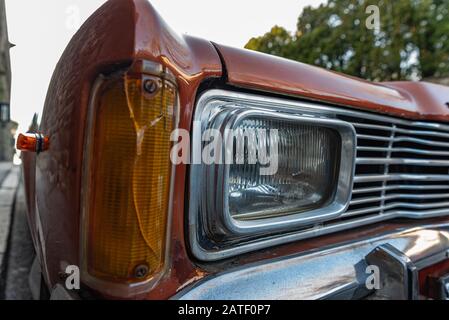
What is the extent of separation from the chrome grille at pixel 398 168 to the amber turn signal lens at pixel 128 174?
66 centimetres

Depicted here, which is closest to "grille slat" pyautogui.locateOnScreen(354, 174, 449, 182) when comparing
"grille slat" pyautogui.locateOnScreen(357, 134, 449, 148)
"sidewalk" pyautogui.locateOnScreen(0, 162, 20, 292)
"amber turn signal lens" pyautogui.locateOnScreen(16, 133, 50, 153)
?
"grille slat" pyautogui.locateOnScreen(357, 134, 449, 148)

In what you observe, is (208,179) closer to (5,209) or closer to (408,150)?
(408,150)

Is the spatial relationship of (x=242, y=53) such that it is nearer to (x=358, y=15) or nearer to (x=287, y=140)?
(x=287, y=140)

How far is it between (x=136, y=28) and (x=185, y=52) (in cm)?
13

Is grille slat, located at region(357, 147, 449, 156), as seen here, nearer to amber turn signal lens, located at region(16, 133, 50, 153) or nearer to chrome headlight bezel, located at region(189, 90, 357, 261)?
chrome headlight bezel, located at region(189, 90, 357, 261)

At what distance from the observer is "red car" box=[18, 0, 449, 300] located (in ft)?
2.36

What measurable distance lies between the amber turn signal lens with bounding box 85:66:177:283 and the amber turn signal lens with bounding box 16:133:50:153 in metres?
0.28

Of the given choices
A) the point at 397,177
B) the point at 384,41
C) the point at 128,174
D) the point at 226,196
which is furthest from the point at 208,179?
the point at 384,41

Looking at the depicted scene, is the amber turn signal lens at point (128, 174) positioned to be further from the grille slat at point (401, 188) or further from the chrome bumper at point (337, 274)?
the grille slat at point (401, 188)

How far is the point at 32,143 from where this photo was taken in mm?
930

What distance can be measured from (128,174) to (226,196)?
23 centimetres

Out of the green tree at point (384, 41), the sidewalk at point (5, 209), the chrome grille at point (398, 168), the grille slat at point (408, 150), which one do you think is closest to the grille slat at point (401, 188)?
the chrome grille at point (398, 168)

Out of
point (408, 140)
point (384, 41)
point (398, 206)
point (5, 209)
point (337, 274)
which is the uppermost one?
point (384, 41)

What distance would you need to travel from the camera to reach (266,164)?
0.95m
